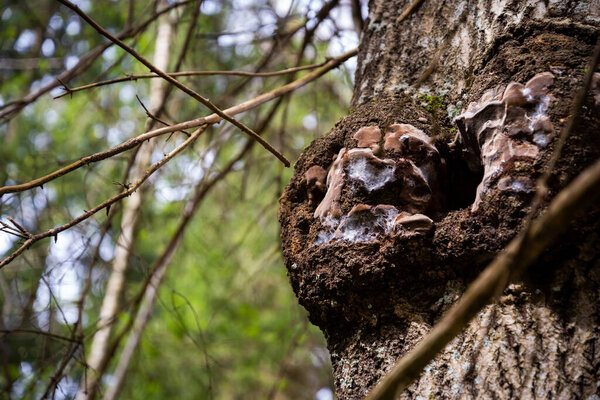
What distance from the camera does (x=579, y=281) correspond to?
980 millimetres

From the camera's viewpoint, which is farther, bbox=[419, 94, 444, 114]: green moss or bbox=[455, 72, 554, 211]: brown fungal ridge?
bbox=[419, 94, 444, 114]: green moss

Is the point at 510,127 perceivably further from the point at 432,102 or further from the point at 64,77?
the point at 64,77

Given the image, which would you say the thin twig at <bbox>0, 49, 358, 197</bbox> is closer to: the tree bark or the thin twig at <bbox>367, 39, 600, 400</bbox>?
the thin twig at <bbox>367, 39, 600, 400</bbox>

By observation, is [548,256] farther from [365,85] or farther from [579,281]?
[365,85]

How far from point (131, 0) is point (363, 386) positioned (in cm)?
218

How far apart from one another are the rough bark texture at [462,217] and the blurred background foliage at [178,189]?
107cm

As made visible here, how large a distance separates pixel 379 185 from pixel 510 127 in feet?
1.02

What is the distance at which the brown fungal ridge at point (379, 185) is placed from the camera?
1.18 meters

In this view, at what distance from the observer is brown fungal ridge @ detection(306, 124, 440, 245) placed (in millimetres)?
1184

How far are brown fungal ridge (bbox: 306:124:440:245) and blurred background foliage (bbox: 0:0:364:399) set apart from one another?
3.66 ft

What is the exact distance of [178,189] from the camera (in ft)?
9.14

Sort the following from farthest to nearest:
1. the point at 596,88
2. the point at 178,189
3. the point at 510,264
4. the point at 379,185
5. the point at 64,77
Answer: the point at 178,189 → the point at 64,77 → the point at 379,185 → the point at 596,88 → the point at 510,264

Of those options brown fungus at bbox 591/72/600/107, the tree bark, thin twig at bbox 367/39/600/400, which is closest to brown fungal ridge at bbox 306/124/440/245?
brown fungus at bbox 591/72/600/107

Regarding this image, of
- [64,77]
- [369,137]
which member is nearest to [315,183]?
[369,137]
